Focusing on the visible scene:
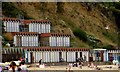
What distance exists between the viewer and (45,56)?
66.1m

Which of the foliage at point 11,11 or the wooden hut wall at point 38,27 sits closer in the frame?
the wooden hut wall at point 38,27

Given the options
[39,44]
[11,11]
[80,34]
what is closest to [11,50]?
[39,44]

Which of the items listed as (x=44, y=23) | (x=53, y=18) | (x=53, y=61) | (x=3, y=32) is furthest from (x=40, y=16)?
(x=53, y=61)

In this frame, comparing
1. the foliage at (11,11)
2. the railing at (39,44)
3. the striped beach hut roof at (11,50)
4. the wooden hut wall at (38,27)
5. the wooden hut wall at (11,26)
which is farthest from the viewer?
the foliage at (11,11)

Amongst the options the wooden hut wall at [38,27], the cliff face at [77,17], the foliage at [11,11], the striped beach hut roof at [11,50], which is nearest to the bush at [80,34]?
the cliff face at [77,17]

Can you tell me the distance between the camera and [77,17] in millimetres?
96375

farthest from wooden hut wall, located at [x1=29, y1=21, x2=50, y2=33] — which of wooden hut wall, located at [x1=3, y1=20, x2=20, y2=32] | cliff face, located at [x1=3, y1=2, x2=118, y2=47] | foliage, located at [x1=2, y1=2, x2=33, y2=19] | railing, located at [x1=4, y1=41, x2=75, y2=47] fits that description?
foliage, located at [x1=2, y1=2, x2=33, y2=19]

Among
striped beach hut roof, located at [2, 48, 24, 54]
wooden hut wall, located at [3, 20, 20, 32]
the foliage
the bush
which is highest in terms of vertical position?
the foliage

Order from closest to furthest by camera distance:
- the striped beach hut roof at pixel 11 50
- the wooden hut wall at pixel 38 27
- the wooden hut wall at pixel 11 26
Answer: the striped beach hut roof at pixel 11 50
the wooden hut wall at pixel 11 26
the wooden hut wall at pixel 38 27

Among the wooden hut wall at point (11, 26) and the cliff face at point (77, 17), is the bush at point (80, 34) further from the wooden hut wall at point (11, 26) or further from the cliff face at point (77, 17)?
the wooden hut wall at point (11, 26)

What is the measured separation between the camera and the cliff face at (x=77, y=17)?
85.7 metres

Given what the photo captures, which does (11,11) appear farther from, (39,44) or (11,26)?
(39,44)

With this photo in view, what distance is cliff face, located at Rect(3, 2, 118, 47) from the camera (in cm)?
8569

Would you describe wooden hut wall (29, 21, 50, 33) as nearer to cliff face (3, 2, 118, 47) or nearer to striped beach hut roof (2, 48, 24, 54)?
cliff face (3, 2, 118, 47)
